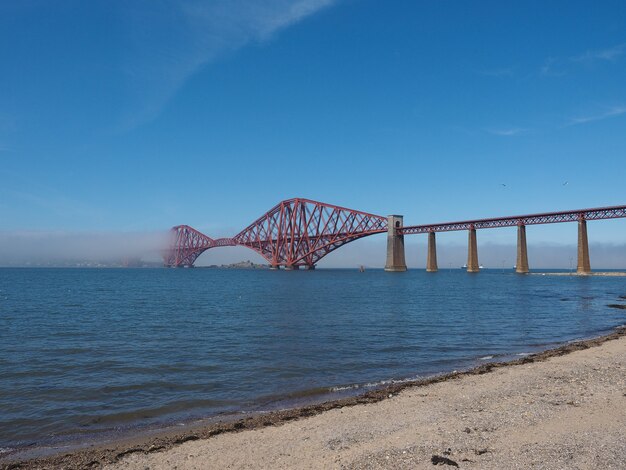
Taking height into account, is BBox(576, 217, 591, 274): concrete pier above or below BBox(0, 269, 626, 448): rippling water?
above

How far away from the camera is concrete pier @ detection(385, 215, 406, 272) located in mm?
120125

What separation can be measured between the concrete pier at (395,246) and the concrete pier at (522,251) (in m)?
29.0

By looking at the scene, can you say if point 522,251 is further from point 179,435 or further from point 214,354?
point 179,435

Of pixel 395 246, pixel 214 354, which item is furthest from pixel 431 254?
pixel 214 354

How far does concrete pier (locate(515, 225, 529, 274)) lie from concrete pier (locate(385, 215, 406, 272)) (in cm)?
2904

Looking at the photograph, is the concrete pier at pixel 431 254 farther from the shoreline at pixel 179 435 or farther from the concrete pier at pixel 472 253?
the shoreline at pixel 179 435

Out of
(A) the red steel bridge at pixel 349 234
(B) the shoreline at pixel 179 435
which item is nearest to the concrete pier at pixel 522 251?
(A) the red steel bridge at pixel 349 234

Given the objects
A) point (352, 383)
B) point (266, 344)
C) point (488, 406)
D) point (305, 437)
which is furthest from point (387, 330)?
point (305, 437)

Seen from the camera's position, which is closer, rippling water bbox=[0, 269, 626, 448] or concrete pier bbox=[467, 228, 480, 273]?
rippling water bbox=[0, 269, 626, 448]

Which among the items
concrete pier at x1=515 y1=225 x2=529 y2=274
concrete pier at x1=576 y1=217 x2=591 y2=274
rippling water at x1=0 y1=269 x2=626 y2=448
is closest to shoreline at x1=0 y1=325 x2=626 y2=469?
rippling water at x1=0 y1=269 x2=626 y2=448

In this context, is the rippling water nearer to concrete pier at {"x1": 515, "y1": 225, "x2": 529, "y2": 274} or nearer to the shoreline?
the shoreline

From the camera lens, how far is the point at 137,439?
7.95 metres

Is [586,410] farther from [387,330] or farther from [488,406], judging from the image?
[387,330]

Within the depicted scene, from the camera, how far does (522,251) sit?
9944 centimetres
